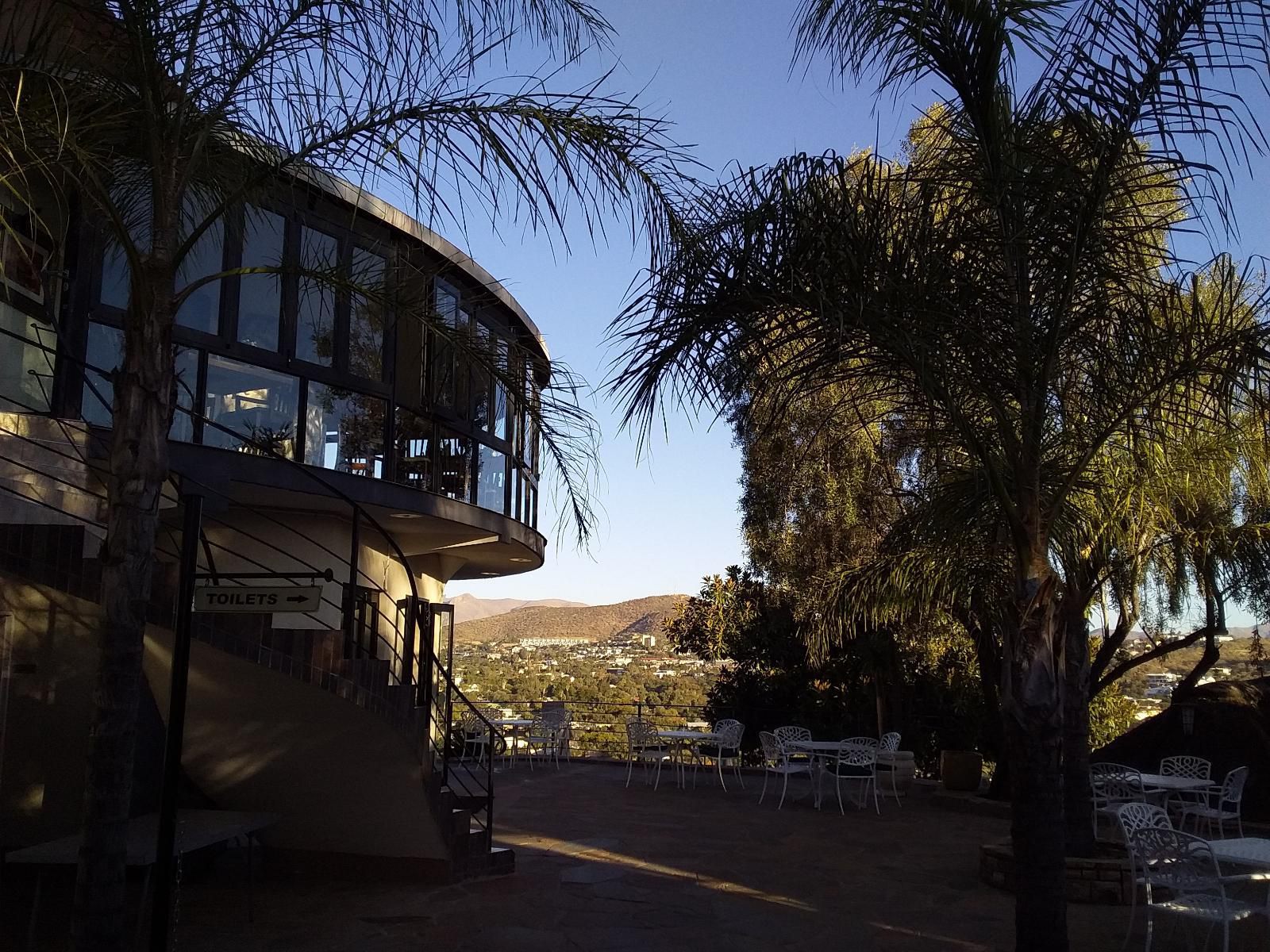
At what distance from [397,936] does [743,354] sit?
4218mm

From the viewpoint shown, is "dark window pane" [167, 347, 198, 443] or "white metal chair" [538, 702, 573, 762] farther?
"white metal chair" [538, 702, 573, 762]

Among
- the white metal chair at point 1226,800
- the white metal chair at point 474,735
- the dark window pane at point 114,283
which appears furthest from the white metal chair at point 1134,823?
the white metal chair at point 474,735

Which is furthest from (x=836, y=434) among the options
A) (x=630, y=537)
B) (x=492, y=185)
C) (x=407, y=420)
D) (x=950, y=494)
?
(x=492, y=185)

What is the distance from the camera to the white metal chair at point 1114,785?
10352 mm

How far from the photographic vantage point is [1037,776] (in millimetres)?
5219

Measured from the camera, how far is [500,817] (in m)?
11.7

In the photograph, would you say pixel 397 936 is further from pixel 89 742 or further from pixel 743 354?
pixel 743 354

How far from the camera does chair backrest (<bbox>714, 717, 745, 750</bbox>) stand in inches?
578

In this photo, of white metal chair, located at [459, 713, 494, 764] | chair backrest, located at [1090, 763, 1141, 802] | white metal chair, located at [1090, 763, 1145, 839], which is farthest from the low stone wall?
white metal chair, located at [459, 713, 494, 764]

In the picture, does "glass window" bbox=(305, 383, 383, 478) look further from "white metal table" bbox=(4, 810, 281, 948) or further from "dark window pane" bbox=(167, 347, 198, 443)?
"white metal table" bbox=(4, 810, 281, 948)

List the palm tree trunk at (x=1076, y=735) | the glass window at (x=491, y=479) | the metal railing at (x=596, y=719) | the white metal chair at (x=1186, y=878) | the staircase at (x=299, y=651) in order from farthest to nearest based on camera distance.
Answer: the metal railing at (x=596, y=719)
the glass window at (x=491, y=479)
the palm tree trunk at (x=1076, y=735)
the white metal chair at (x=1186, y=878)
the staircase at (x=299, y=651)

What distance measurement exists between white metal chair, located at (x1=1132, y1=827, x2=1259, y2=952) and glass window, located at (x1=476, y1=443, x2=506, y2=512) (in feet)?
26.2

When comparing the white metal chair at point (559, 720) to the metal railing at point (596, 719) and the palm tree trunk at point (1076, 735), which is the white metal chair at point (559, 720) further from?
the palm tree trunk at point (1076, 735)

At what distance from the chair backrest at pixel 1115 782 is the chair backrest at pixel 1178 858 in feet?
12.9
